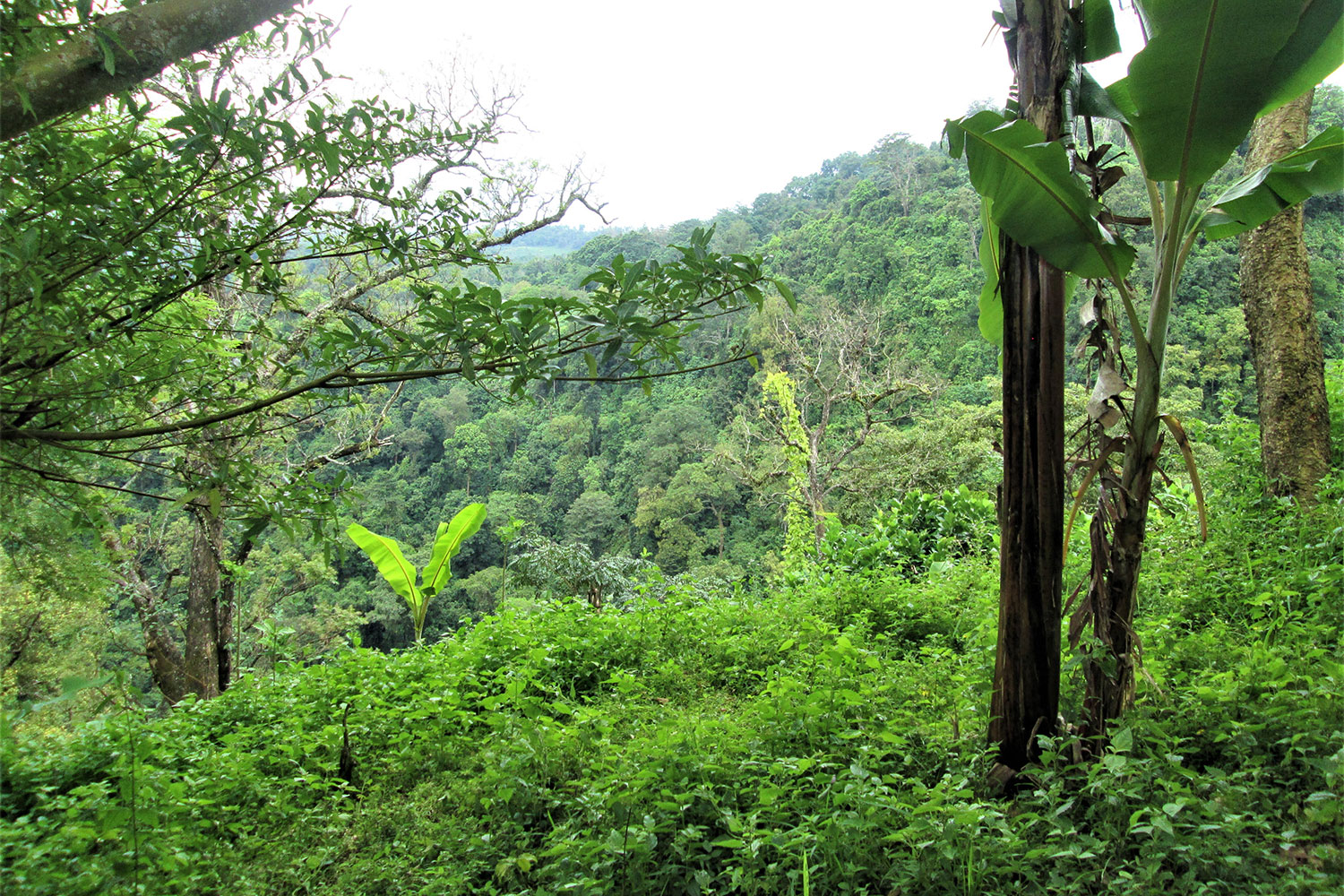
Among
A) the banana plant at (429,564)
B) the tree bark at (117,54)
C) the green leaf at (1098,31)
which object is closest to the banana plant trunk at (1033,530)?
the green leaf at (1098,31)

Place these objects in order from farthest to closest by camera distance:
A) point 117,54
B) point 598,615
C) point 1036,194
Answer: point 598,615
point 1036,194
point 117,54

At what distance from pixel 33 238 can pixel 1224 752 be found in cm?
283

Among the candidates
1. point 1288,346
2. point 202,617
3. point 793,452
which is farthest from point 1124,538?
point 793,452

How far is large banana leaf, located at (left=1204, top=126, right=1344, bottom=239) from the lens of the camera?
1.88 meters

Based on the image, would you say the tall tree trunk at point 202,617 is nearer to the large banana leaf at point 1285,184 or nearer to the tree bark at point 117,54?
the tree bark at point 117,54

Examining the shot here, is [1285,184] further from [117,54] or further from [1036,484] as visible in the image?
[117,54]

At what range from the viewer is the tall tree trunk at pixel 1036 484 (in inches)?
79.1

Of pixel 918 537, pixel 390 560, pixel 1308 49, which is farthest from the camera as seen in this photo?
pixel 918 537

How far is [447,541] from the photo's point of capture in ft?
16.4

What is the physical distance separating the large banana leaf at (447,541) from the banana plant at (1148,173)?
397 cm

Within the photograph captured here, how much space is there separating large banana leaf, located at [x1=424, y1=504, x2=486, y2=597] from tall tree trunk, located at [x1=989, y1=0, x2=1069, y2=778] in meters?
3.77

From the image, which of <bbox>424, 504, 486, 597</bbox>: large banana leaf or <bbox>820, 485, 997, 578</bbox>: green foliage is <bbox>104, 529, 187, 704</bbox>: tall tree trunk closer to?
<bbox>424, 504, 486, 597</bbox>: large banana leaf

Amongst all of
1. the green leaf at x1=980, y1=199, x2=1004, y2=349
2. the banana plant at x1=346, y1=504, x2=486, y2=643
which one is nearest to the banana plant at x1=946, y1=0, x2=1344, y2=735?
the green leaf at x1=980, y1=199, x2=1004, y2=349

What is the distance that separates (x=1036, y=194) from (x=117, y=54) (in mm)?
2077
